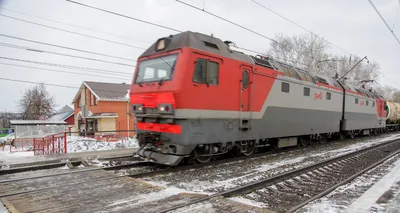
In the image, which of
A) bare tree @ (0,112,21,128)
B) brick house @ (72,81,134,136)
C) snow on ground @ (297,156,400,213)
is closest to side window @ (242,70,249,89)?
snow on ground @ (297,156,400,213)

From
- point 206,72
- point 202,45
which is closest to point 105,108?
point 202,45

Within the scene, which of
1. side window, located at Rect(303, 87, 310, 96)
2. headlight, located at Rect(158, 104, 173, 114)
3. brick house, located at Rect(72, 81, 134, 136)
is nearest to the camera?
headlight, located at Rect(158, 104, 173, 114)

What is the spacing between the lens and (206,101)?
7.99 meters

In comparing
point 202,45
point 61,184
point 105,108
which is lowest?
point 61,184

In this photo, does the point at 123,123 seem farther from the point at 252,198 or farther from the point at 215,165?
the point at 252,198

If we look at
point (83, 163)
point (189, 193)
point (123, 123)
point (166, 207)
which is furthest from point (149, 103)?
point (123, 123)

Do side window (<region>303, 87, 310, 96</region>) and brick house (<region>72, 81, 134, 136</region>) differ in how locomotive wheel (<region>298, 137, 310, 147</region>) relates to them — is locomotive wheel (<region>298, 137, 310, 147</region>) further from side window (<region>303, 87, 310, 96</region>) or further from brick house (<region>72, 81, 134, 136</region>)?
brick house (<region>72, 81, 134, 136</region>)

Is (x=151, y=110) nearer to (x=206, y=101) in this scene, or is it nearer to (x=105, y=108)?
(x=206, y=101)

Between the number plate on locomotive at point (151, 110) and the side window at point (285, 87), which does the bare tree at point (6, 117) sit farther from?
the side window at point (285, 87)

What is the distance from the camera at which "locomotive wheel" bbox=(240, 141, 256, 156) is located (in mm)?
9828

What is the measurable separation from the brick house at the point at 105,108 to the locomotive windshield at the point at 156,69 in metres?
22.2

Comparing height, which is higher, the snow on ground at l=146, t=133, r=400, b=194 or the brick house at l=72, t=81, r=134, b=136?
the brick house at l=72, t=81, r=134, b=136

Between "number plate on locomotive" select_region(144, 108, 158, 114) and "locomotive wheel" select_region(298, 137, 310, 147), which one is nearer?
"number plate on locomotive" select_region(144, 108, 158, 114)

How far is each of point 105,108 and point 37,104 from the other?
120ft
